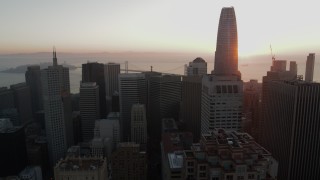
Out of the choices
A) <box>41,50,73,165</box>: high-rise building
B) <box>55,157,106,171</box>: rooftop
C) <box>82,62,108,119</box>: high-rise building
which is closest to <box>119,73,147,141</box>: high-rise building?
<box>82,62,108,119</box>: high-rise building

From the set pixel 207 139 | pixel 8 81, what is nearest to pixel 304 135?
pixel 207 139

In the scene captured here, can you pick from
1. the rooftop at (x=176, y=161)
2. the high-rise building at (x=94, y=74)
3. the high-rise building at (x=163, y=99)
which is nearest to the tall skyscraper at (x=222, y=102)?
the rooftop at (x=176, y=161)

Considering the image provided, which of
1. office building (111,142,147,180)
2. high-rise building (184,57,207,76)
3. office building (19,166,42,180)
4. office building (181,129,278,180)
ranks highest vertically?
high-rise building (184,57,207,76)

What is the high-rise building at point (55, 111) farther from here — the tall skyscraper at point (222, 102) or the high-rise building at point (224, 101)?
the high-rise building at point (224, 101)

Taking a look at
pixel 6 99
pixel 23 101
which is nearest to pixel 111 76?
pixel 23 101

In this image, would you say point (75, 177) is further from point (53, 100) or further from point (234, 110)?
point (53, 100)

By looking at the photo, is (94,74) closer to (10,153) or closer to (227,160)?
Result: (10,153)

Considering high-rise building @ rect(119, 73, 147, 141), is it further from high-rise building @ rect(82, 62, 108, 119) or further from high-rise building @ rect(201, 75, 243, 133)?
high-rise building @ rect(201, 75, 243, 133)
